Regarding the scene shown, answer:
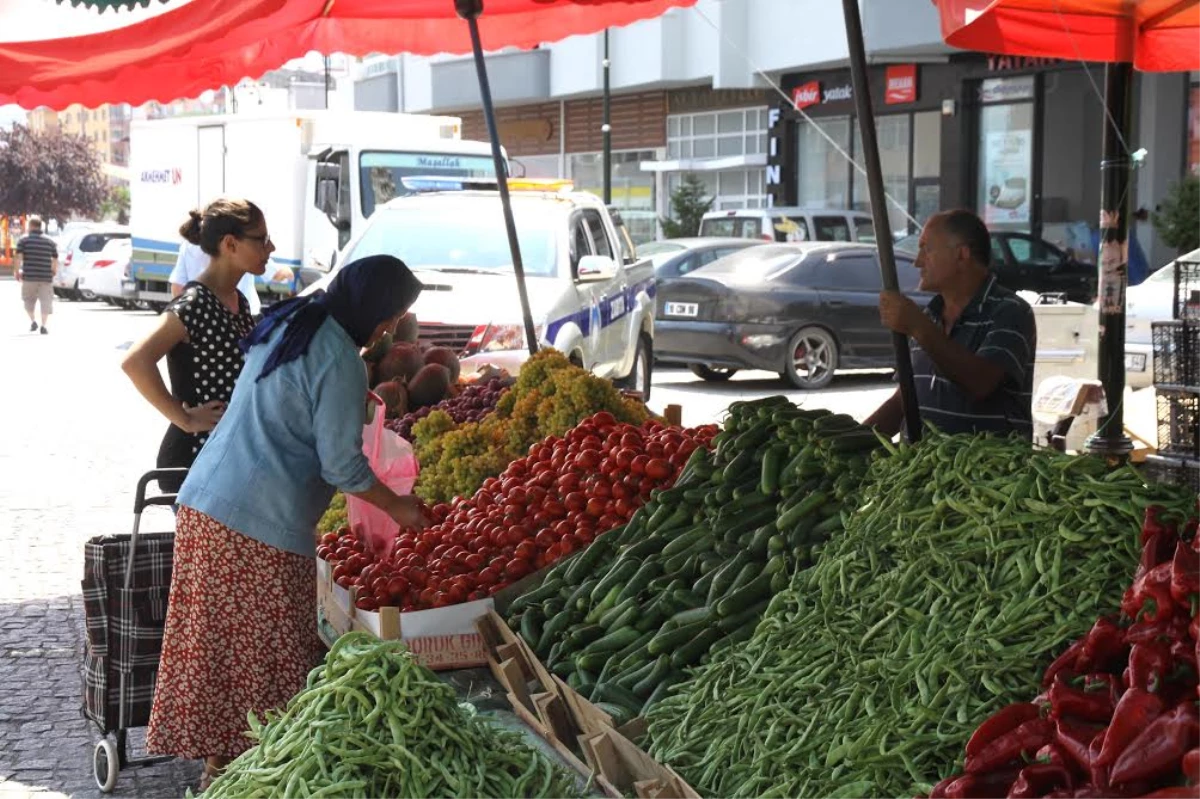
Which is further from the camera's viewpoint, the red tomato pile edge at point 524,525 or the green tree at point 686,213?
the green tree at point 686,213

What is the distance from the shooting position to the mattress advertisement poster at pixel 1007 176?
2756 centimetres

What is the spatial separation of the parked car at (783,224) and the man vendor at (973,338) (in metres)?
17.6

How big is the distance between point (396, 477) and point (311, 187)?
1803 centimetres

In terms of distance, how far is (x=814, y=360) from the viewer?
60.1ft

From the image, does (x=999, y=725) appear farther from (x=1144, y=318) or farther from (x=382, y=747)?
(x=1144, y=318)

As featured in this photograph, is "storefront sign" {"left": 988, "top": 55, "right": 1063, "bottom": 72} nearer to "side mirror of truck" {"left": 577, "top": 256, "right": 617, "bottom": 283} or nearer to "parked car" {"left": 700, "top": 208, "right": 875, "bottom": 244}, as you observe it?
"parked car" {"left": 700, "top": 208, "right": 875, "bottom": 244}

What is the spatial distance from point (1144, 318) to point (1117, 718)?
1179cm

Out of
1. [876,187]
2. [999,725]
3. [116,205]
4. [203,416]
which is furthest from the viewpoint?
[116,205]

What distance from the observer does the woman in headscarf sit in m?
4.62

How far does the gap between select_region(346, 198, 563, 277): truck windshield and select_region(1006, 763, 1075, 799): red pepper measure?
1053cm

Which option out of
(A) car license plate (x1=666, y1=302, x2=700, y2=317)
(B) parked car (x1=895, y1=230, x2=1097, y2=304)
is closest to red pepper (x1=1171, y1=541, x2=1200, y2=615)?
(A) car license plate (x1=666, y1=302, x2=700, y2=317)

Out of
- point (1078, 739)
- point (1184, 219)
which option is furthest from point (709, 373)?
point (1078, 739)

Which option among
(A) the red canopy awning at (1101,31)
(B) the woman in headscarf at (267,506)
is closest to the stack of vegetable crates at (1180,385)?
(A) the red canopy awning at (1101,31)

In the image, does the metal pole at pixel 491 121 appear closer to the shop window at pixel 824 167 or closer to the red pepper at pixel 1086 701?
the red pepper at pixel 1086 701
